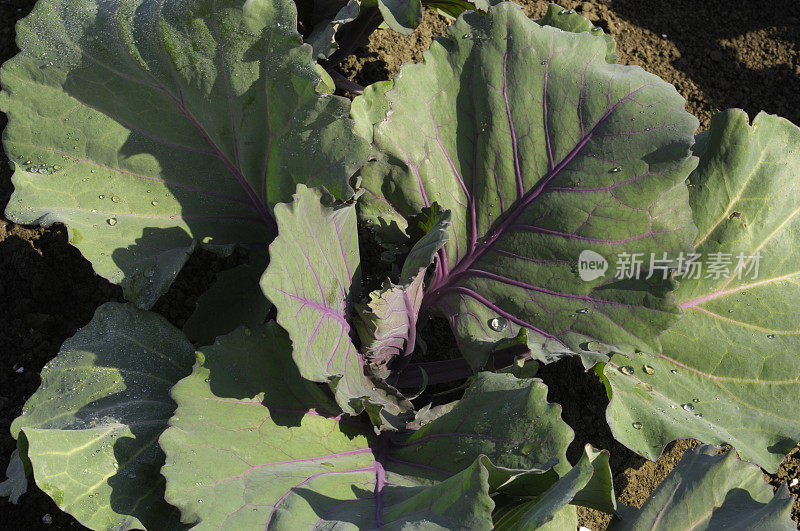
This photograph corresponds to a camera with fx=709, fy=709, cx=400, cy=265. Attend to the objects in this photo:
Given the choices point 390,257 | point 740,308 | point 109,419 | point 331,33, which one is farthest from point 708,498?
point 331,33

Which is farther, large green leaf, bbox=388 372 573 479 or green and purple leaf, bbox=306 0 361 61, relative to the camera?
green and purple leaf, bbox=306 0 361 61

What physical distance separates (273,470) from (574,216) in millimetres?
884

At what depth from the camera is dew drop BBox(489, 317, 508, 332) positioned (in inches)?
68.9

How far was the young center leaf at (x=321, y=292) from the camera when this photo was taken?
51.3 inches

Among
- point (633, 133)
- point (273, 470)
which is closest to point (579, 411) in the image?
point (633, 133)

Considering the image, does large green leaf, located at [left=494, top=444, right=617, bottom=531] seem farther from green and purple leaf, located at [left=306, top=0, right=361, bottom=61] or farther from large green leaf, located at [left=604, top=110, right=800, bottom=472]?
green and purple leaf, located at [left=306, top=0, right=361, bottom=61]

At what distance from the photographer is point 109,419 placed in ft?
4.98

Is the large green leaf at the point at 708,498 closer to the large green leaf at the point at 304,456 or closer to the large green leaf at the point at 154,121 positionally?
the large green leaf at the point at 304,456

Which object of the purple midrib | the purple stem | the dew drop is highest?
the purple midrib

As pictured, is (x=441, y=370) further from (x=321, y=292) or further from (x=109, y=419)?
(x=109, y=419)

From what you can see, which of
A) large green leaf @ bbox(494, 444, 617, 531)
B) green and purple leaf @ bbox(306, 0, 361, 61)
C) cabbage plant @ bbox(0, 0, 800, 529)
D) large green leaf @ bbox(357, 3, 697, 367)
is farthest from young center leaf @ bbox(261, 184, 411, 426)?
green and purple leaf @ bbox(306, 0, 361, 61)

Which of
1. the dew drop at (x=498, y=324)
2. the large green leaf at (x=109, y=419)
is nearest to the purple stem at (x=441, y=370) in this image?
the dew drop at (x=498, y=324)

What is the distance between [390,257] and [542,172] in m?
0.43

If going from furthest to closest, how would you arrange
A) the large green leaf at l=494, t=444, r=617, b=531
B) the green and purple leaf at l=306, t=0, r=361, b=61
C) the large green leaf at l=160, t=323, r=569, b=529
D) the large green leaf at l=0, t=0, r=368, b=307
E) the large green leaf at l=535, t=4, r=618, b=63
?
the large green leaf at l=535, t=4, r=618, b=63 → the green and purple leaf at l=306, t=0, r=361, b=61 → the large green leaf at l=0, t=0, r=368, b=307 → the large green leaf at l=160, t=323, r=569, b=529 → the large green leaf at l=494, t=444, r=617, b=531
